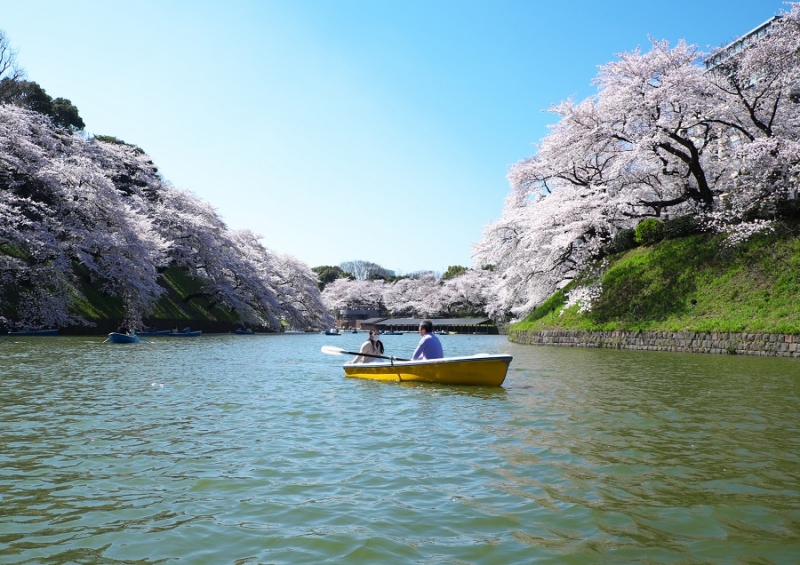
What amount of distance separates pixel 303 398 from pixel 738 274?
22.1 meters

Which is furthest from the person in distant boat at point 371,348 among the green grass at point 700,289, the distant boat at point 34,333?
the distant boat at point 34,333

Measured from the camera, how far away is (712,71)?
93.3 feet

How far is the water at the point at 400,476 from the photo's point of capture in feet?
14.2

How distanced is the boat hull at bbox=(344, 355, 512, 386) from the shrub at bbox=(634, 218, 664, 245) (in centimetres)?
2165

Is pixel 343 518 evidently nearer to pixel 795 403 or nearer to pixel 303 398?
pixel 303 398

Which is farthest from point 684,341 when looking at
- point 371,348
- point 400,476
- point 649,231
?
point 400,476

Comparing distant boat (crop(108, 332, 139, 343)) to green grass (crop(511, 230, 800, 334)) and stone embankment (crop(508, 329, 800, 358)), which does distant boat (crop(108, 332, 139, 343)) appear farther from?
green grass (crop(511, 230, 800, 334))

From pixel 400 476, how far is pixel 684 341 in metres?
21.9

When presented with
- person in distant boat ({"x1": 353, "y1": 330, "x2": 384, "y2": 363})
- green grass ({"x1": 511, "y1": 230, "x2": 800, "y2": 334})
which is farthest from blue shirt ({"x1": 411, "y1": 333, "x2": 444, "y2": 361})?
green grass ({"x1": 511, "y1": 230, "x2": 800, "y2": 334})

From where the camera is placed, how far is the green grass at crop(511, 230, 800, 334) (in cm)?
2356

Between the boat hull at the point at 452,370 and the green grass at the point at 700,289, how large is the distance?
1406 centimetres

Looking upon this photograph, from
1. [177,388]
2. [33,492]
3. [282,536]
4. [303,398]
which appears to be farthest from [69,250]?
[282,536]

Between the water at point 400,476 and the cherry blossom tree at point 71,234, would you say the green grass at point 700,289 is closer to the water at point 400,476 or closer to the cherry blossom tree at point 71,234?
the water at point 400,476

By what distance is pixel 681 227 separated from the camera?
100 feet
